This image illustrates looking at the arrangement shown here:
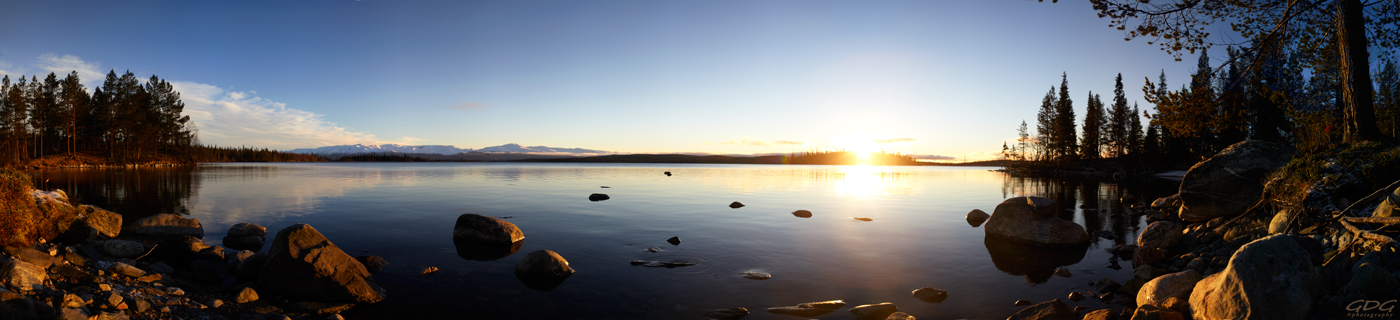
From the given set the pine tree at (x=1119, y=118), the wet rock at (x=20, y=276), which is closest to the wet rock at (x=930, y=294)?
the wet rock at (x=20, y=276)

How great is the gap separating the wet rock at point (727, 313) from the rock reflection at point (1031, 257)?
637 centimetres

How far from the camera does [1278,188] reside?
12.0 m

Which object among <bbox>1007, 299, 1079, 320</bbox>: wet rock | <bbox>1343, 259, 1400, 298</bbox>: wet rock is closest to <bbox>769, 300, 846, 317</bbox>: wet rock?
<bbox>1007, 299, 1079, 320</bbox>: wet rock

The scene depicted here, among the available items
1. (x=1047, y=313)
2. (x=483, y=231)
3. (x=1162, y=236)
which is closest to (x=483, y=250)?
(x=483, y=231)

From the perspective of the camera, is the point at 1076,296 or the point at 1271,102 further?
the point at 1271,102

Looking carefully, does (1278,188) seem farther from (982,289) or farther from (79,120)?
(79,120)

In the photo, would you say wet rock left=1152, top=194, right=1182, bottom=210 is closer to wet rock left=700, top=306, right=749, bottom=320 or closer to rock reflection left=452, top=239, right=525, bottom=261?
wet rock left=700, top=306, right=749, bottom=320

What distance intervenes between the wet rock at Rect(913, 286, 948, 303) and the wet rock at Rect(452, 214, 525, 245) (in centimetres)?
1057

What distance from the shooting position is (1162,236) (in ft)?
43.5

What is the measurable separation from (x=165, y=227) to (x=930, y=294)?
20651 millimetres

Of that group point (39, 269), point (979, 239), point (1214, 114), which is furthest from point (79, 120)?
point (1214, 114)

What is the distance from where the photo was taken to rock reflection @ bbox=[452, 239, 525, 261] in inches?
505

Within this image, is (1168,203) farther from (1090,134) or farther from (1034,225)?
(1090,134)

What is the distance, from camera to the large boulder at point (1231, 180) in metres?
13.4
